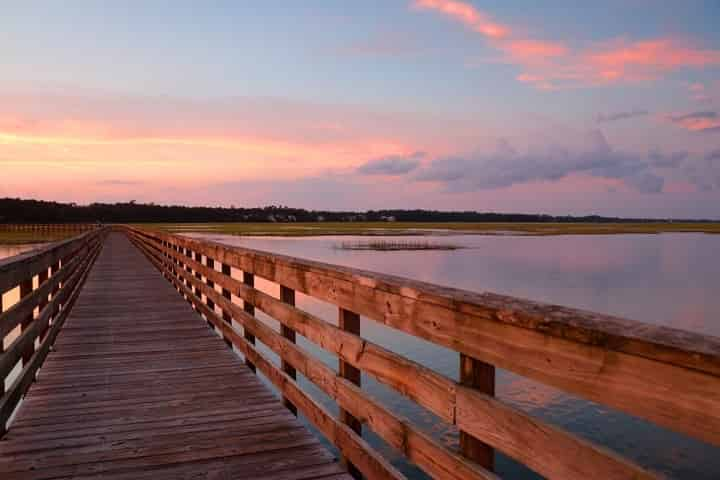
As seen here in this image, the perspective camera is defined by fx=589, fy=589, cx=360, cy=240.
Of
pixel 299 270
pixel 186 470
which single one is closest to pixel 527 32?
pixel 299 270

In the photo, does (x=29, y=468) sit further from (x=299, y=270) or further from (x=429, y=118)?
(x=429, y=118)

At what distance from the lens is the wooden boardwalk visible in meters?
3.95

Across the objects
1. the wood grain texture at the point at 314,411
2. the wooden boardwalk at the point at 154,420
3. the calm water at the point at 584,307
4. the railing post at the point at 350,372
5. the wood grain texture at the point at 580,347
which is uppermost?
the wood grain texture at the point at 580,347

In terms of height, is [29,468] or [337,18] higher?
[337,18]

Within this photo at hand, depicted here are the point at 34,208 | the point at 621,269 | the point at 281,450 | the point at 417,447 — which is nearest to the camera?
the point at 417,447

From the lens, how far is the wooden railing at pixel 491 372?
1.55 metres

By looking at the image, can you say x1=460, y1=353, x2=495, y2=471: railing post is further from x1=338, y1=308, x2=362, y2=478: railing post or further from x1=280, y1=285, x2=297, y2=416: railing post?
x1=280, y1=285, x2=297, y2=416: railing post

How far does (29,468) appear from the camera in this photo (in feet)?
12.9

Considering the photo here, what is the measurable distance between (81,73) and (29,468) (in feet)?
117

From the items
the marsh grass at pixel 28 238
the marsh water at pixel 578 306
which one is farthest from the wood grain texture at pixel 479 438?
the marsh grass at pixel 28 238

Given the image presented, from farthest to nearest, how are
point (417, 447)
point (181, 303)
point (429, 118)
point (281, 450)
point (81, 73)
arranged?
1. point (429, 118)
2. point (81, 73)
3. point (181, 303)
4. point (281, 450)
5. point (417, 447)

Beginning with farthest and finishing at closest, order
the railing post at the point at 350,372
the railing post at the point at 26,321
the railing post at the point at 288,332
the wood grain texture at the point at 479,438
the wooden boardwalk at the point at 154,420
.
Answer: the railing post at the point at 26,321 → the railing post at the point at 288,332 → the wooden boardwalk at the point at 154,420 → the railing post at the point at 350,372 → the wood grain texture at the point at 479,438

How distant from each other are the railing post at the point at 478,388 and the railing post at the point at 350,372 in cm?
130

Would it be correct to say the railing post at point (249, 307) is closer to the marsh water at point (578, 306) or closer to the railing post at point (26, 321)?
the railing post at point (26, 321)
